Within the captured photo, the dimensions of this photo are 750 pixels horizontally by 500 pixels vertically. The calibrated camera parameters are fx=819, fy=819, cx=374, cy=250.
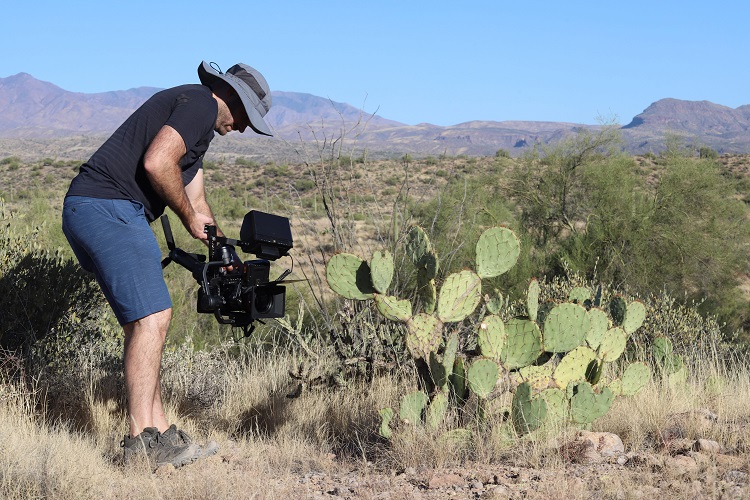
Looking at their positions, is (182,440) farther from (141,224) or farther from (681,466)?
(681,466)

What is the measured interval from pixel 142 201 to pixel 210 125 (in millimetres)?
493

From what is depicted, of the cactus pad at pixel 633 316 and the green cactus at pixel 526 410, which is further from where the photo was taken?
the cactus pad at pixel 633 316

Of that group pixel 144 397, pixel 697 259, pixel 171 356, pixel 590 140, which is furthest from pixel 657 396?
pixel 590 140

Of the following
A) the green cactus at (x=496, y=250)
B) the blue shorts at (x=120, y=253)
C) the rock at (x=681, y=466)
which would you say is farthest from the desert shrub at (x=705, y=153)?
the blue shorts at (x=120, y=253)

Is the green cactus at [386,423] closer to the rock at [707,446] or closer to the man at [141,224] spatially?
the man at [141,224]

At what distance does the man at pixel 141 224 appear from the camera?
371cm

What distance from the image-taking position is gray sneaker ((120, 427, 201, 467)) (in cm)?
368

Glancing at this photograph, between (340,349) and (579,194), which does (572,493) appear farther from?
(579,194)

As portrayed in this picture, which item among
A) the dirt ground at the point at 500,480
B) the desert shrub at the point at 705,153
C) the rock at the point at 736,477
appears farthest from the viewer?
the desert shrub at the point at 705,153

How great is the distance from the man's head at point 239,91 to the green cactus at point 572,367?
6.50 feet

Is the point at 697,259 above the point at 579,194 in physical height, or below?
below

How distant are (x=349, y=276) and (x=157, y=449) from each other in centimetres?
126

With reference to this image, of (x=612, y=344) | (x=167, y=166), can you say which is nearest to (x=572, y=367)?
(x=612, y=344)

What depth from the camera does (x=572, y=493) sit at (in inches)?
125
